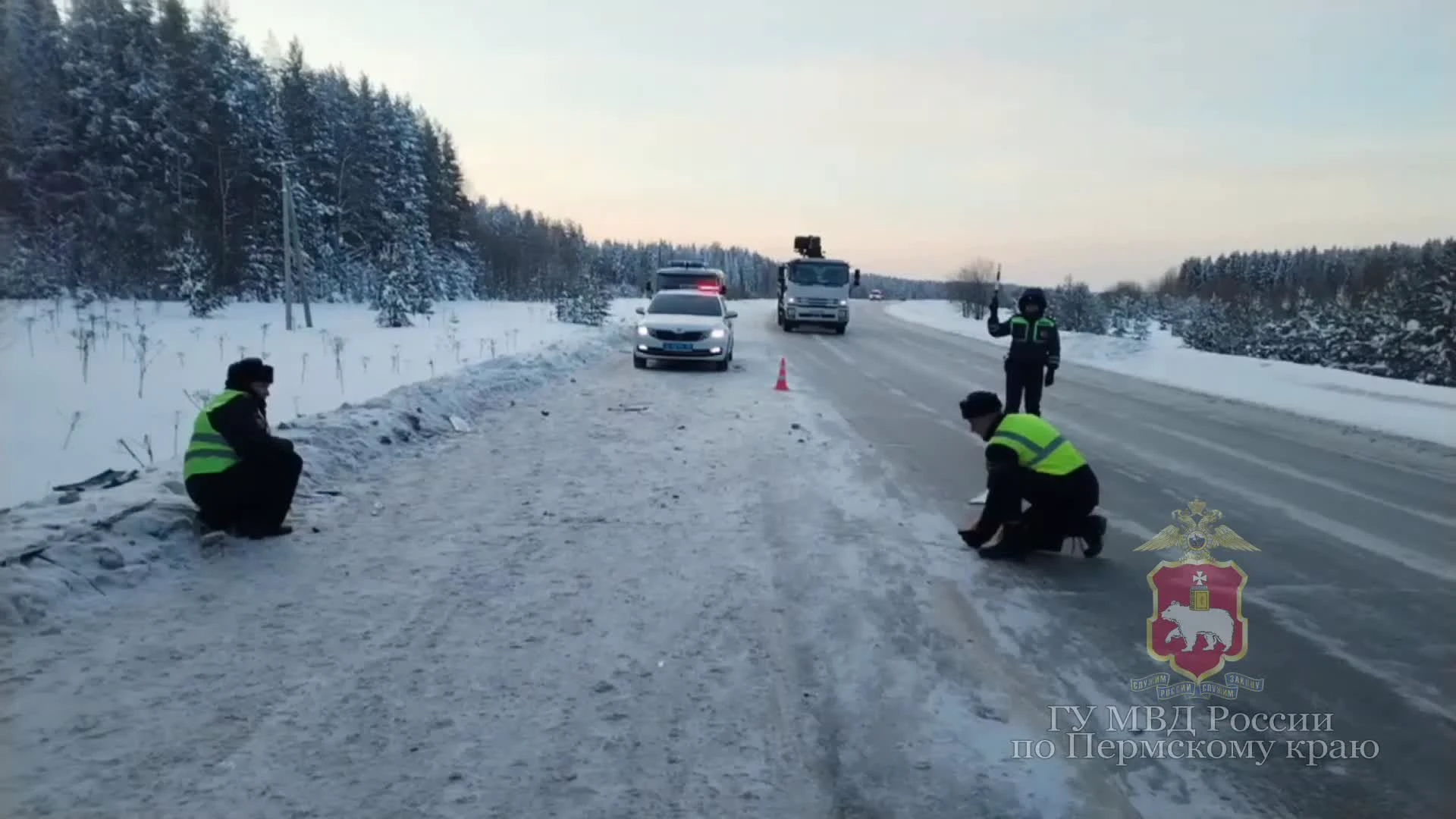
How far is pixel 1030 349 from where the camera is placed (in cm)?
899

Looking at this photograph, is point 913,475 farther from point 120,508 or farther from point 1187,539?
point 120,508

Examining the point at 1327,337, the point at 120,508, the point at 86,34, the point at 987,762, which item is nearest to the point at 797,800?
the point at 987,762

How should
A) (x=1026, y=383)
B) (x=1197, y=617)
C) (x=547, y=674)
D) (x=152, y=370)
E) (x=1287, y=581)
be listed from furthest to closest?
(x=152, y=370)
(x=1026, y=383)
(x=1287, y=581)
(x=1197, y=617)
(x=547, y=674)

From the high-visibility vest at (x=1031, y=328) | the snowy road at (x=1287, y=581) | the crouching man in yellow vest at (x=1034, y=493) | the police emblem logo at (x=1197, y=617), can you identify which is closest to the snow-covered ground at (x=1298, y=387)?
the snowy road at (x=1287, y=581)

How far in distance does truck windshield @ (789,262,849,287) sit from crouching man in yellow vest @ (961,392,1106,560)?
78.7 feet

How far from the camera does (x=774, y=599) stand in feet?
15.3

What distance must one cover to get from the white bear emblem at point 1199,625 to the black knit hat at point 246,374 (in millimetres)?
6131

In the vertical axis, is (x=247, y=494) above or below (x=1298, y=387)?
below

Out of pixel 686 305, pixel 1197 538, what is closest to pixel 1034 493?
pixel 1197 538

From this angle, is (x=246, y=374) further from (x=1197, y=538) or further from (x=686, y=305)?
(x=686, y=305)

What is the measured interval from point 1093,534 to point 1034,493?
54 centimetres

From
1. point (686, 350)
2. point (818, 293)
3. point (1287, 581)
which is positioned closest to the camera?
point (1287, 581)

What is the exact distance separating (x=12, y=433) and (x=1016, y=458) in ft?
37.2

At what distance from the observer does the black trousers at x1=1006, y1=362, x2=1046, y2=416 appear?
912cm
